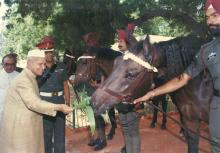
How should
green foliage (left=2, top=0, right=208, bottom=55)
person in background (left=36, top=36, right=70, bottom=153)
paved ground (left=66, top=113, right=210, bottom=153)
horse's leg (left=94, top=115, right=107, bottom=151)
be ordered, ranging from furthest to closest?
green foliage (left=2, top=0, right=208, bottom=55) → horse's leg (left=94, top=115, right=107, bottom=151) → paved ground (left=66, top=113, right=210, bottom=153) → person in background (left=36, top=36, right=70, bottom=153)

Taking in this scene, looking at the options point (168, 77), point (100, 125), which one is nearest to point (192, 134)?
point (168, 77)

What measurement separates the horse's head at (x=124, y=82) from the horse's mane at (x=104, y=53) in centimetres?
273

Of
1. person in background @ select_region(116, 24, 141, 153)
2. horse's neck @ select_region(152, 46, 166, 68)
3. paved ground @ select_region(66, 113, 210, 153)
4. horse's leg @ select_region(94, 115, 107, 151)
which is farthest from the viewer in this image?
horse's leg @ select_region(94, 115, 107, 151)

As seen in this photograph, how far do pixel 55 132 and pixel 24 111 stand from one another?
2.04 metres

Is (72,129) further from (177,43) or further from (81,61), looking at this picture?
(177,43)

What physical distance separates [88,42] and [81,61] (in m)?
0.40

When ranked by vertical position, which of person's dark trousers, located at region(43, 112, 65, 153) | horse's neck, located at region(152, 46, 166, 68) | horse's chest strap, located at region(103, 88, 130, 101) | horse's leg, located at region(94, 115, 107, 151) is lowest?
horse's leg, located at region(94, 115, 107, 151)

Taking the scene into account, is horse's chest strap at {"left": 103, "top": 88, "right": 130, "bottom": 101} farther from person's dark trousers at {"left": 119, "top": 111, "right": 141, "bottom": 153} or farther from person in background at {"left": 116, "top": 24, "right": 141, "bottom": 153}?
person's dark trousers at {"left": 119, "top": 111, "right": 141, "bottom": 153}

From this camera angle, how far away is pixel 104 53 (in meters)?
7.48

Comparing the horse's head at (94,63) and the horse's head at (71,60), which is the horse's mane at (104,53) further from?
the horse's head at (71,60)

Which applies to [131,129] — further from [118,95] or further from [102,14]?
[102,14]

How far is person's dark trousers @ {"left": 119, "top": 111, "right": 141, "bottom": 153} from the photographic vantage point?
601 centimetres

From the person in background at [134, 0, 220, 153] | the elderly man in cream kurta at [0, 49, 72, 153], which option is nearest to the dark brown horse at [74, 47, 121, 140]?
the elderly man in cream kurta at [0, 49, 72, 153]

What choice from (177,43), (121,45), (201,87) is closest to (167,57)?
(177,43)
